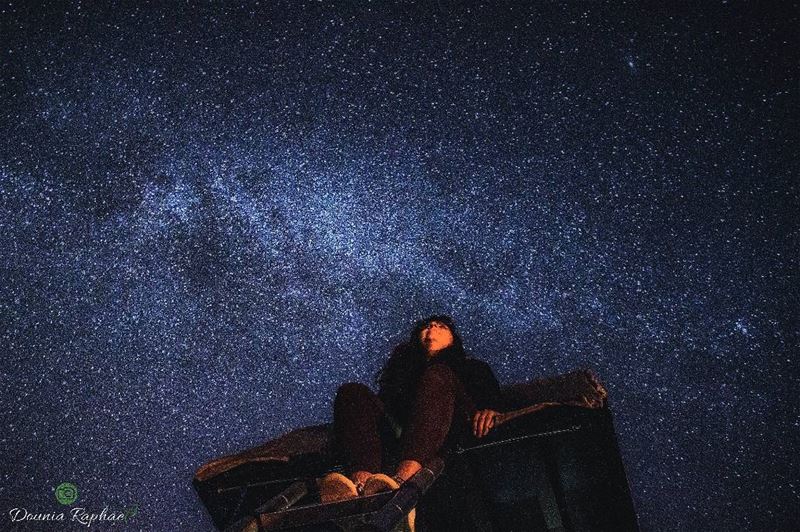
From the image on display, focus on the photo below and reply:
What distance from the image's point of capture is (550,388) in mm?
2859

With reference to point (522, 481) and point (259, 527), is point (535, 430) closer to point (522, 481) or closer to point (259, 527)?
point (522, 481)

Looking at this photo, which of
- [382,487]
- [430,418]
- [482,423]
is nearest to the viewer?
[382,487]

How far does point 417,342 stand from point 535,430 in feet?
4.70

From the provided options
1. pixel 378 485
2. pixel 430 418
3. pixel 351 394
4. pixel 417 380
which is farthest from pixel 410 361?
pixel 378 485

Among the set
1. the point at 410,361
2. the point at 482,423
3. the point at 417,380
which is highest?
the point at 417,380

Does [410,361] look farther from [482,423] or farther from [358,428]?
[358,428]

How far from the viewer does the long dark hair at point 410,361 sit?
11.0 ft

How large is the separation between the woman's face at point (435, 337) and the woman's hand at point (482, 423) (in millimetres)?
1126

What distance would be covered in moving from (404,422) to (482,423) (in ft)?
1.39

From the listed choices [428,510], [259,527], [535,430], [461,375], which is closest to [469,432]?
[535,430]

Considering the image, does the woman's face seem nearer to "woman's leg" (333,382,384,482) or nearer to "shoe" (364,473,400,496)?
"woman's leg" (333,382,384,482)

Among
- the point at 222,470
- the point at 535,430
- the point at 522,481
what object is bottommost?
the point at 522,481

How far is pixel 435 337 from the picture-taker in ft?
12.0

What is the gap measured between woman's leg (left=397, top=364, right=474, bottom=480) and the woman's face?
3.17 feet
